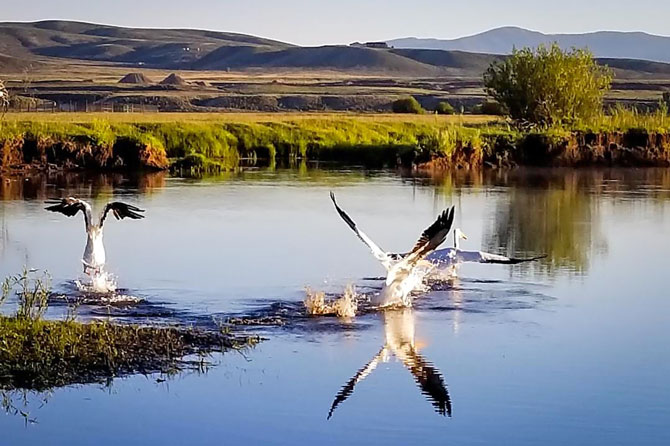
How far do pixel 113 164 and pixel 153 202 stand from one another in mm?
8597

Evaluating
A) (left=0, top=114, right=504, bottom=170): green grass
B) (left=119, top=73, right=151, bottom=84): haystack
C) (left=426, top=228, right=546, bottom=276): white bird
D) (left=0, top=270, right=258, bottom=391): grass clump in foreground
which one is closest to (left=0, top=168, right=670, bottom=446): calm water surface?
(left=0, top=270, right=258, bottom=391): grass clump in foreground

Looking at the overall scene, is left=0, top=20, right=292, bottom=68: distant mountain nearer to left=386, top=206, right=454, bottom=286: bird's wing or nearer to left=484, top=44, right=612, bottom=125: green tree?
left=484, top=44, right=612, bottom=125: green tree

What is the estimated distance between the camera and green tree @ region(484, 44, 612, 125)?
1855 inches

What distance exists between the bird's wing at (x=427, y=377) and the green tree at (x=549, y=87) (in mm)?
33746

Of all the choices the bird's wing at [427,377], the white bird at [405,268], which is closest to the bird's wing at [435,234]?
the white bird at [405,268]

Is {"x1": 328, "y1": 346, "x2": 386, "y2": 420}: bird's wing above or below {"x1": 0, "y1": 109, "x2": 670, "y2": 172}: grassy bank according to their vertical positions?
below

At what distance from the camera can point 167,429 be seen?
11367 mm

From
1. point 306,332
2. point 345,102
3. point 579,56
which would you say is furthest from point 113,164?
point 345,102

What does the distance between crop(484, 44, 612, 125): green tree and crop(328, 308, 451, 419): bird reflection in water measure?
32330 mm

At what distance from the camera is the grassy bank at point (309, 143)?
37969mm

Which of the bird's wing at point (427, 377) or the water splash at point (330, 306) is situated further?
the water splash at point (330, 306)

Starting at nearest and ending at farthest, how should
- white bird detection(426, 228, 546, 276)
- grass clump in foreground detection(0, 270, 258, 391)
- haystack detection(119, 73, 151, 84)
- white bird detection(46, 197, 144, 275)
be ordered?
grass clump in foreground detection(0, 270, 258, 391)
white bird detection(426, 228, 546, 276)
white bird detection(46, 197, 144, 275)
haystack detection(119, 73, 151, 84)

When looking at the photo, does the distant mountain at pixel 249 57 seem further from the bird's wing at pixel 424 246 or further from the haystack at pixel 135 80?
the bird's wing at pixel 424 246

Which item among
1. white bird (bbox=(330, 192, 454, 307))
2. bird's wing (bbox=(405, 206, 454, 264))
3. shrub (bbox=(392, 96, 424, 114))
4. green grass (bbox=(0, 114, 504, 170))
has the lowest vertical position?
white bird (bbox=(330, 192, 454, 307))
